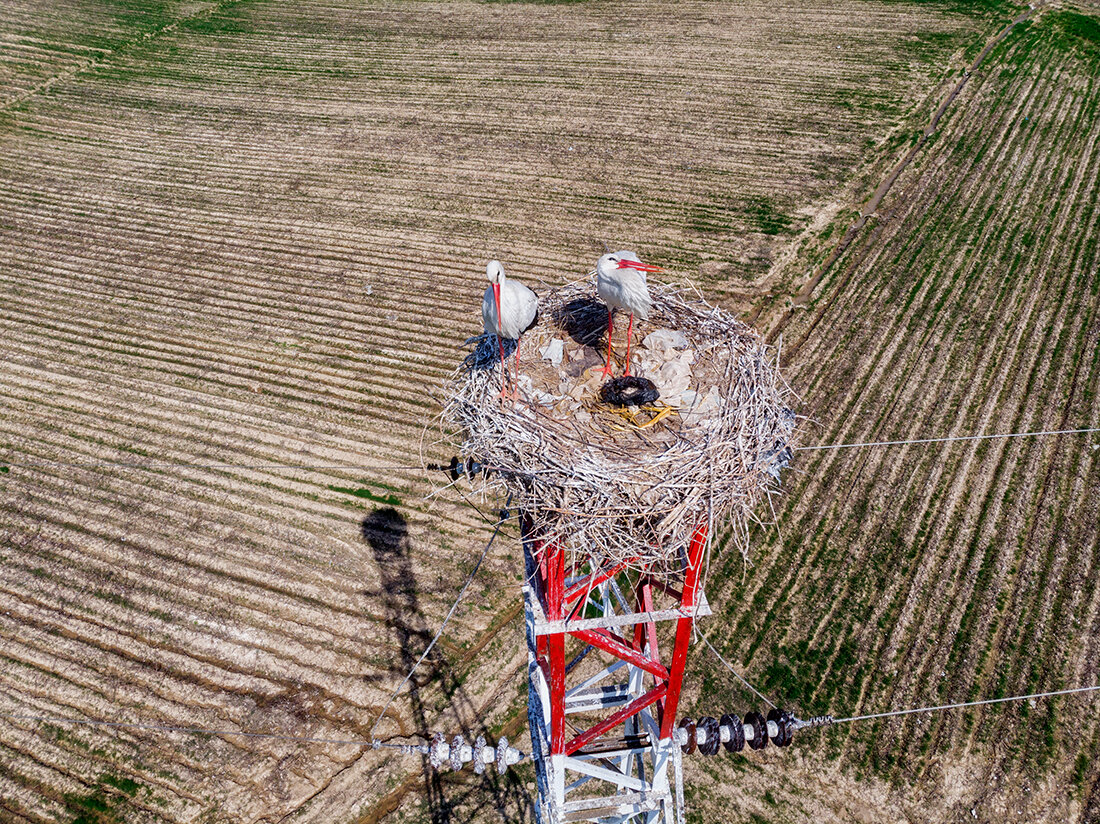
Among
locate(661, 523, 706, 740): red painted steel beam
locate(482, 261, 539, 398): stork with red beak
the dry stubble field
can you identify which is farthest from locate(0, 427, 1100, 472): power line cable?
locate(661, 523, 706, 740): red painted steel beam

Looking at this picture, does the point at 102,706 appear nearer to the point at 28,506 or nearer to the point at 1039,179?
the point at 28,506

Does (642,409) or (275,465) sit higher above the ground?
(642,409)

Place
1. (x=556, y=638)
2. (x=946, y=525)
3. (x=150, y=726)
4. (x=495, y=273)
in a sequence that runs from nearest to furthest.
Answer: (x=556, y=638) → (x=495, y=273) → (x=150, y=726) → (x=946, y=525)

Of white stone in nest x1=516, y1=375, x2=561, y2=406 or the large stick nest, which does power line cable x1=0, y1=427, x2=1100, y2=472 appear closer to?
the large stick nest

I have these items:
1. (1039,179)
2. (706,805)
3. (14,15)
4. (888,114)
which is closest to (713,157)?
(888,114)

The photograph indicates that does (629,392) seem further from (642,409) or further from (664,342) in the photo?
(664,342)

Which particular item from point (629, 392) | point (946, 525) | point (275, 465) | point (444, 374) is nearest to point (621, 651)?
A: point (629, 392)
